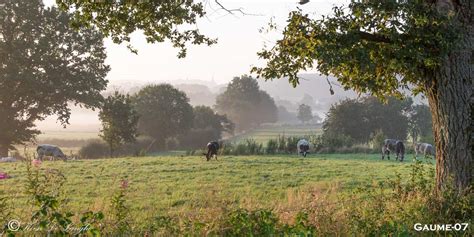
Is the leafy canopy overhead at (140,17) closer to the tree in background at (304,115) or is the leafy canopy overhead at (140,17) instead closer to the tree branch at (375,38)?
the tree branch at (375,38)

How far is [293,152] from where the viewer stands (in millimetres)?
38875

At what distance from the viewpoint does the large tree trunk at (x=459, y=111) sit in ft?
32.5

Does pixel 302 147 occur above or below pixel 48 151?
above

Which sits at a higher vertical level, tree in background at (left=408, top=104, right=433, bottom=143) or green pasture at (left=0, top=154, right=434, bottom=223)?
tree in background at (left=408, top=104, right=433, bottom=143)

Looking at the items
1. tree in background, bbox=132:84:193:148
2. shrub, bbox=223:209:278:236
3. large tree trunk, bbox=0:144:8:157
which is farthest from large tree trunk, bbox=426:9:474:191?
tree in background, bbox=132:84:193:148

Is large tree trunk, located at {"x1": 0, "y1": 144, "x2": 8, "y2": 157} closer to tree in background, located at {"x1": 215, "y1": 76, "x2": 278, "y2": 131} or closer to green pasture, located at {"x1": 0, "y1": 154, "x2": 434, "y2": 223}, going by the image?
green pasture, located at {"x1": 0, "y1": 154, "x2": 434, "y2": 223}

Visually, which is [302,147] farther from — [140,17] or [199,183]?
[140,17]

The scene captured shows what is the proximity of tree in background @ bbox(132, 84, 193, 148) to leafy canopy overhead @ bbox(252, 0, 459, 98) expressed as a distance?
58420 mm

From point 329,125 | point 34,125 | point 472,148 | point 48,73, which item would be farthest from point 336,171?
point 329,125

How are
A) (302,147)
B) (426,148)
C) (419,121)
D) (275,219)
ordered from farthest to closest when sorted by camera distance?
(419,121), (302,147), (426,148), (275,219)

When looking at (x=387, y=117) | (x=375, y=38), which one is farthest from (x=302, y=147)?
(x=387, y=117)

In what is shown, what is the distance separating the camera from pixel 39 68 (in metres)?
40.2

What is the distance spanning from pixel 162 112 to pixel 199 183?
50554 mm

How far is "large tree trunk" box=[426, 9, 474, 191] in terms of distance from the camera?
9914mm
